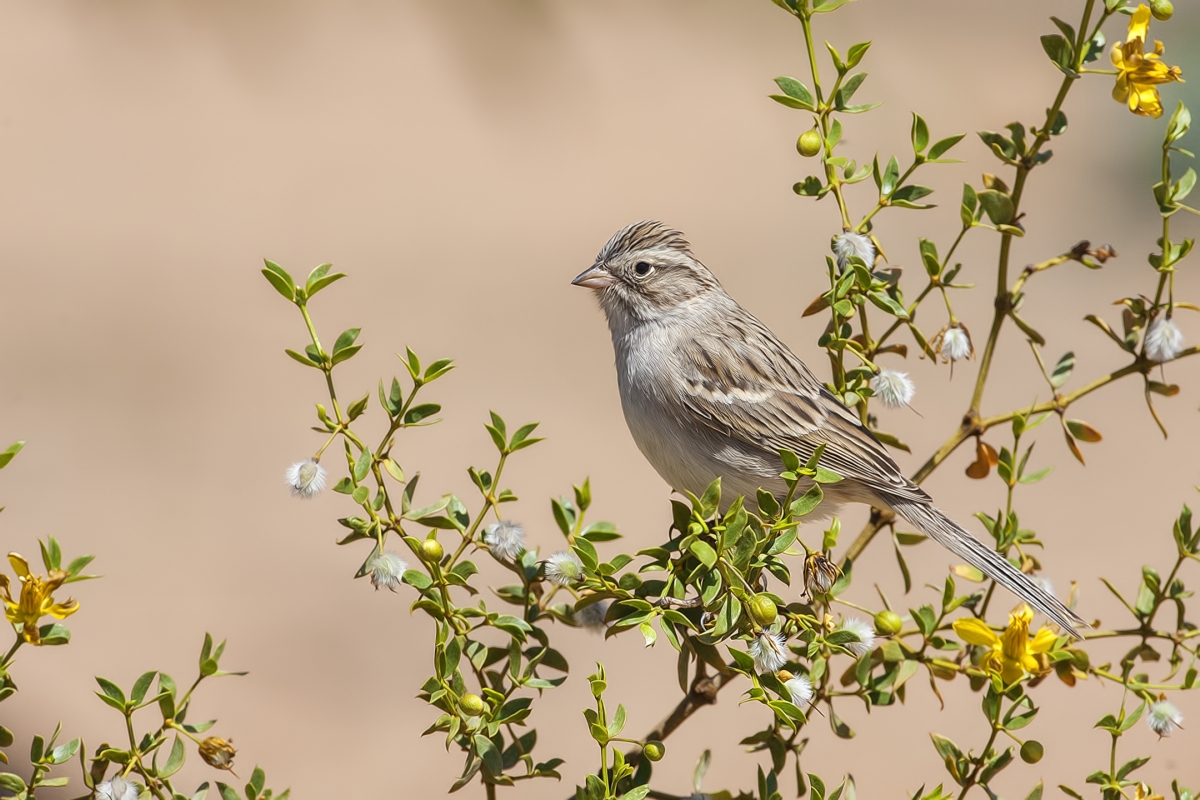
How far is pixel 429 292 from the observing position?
7.84 m

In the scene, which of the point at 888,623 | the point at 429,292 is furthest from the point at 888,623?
the point at 429,292

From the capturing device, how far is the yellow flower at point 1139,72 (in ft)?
5.88

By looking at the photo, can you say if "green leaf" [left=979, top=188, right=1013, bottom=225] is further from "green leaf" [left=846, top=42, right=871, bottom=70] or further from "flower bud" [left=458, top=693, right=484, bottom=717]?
"flower bud" [left=458, top=693, right=484, bottom=717]

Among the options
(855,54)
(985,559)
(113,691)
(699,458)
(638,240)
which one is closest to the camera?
(113,691)

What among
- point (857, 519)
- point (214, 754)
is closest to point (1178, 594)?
point (214, 754)

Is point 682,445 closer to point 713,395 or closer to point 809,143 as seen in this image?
point 713,395

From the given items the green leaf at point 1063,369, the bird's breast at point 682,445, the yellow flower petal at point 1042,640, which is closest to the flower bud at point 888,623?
the yellow flower petal at point 1042,640

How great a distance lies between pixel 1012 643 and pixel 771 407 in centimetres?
130

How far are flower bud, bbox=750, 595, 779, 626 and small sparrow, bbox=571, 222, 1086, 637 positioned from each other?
3.34 feet

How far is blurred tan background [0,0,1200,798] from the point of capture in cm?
526

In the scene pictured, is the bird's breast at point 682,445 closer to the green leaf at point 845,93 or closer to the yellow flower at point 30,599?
the green leaf at point 845,93

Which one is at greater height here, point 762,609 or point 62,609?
point 762,609

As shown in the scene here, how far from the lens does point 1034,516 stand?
6.82 m

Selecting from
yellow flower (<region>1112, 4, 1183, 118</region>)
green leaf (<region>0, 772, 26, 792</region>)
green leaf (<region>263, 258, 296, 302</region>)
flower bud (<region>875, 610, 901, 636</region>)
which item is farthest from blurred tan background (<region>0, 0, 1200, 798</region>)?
yellow flower (<region>1112, 4, 1183, 118</region>)
